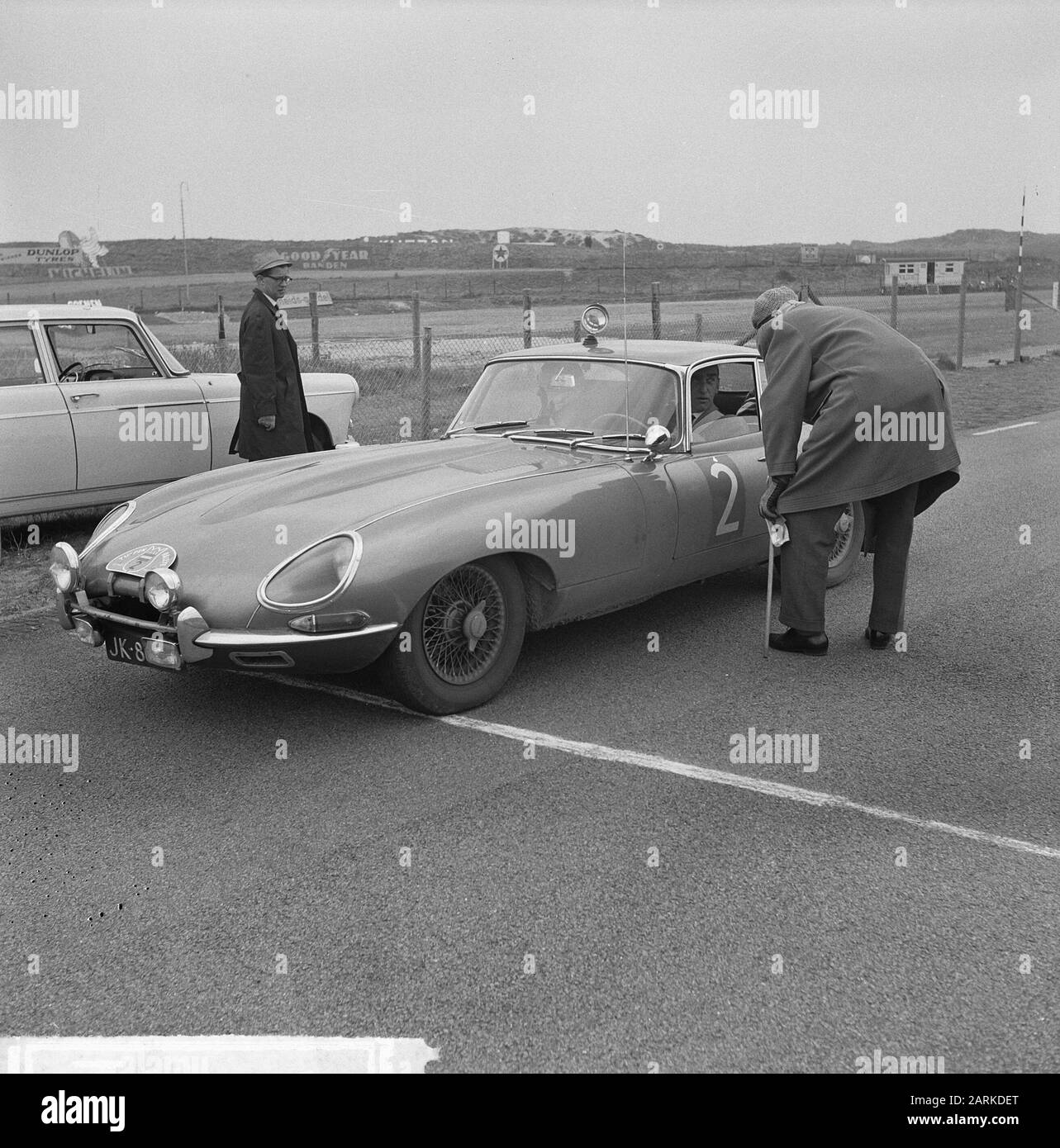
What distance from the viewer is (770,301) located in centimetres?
549

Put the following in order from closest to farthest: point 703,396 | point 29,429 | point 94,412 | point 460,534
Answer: point 460,534 < point 703,396 < point 29,429 < point 94,412

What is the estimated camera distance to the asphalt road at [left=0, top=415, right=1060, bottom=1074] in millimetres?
2836

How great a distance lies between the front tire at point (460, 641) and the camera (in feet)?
15.2

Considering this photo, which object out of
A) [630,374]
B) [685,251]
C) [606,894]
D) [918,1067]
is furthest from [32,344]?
[685,251]

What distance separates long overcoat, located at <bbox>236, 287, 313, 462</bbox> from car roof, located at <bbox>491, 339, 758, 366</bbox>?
207 cm

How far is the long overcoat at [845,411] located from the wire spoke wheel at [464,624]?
1.45 meters

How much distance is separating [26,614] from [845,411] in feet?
14.2

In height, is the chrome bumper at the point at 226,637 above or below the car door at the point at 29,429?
below

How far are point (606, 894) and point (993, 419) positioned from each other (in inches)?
495

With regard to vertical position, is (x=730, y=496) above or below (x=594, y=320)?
below
